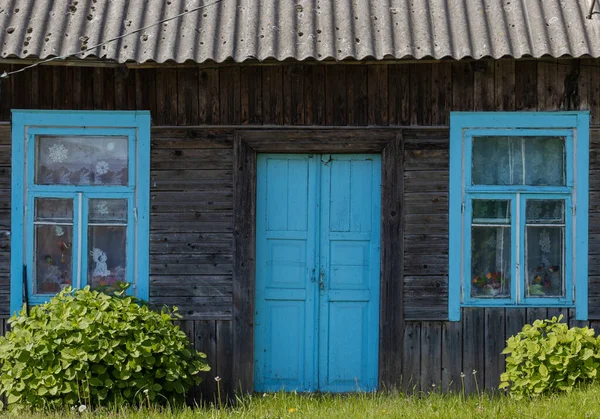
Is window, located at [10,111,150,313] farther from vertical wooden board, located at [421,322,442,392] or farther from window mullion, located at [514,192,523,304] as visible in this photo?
window mullion, located at [514,192,523,304]

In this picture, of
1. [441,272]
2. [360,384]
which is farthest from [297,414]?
[441,272]

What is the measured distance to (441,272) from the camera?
808 cm

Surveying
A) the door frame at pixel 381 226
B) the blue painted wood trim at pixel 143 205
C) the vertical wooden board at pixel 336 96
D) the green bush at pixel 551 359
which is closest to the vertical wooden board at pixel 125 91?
the blue painted wood trim at pixel 143 205

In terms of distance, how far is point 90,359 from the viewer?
23.0ft

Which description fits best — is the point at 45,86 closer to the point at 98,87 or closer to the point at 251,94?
the point at 98,87

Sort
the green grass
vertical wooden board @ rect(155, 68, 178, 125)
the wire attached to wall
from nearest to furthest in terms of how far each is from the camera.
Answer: the green grass
the wire attached to wall
vertical wooden board @ rect(155, 68, 178, 125)

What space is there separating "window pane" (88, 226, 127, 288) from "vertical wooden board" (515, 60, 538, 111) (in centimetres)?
377

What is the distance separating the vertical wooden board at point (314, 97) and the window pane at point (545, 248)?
81.0 inches

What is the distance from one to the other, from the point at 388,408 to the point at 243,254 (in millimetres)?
1944

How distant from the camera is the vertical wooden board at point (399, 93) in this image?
8094 mm

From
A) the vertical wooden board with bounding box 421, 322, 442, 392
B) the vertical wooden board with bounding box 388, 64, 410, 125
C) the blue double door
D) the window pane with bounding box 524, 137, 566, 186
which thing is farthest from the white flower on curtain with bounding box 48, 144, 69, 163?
the window pane with bounding box 524, 137, 566, 186

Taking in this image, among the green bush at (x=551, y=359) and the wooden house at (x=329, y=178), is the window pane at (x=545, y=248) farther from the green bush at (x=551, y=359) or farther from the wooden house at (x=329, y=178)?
the green bush at (x=551, y=359)

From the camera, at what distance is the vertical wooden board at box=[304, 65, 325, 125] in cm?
810

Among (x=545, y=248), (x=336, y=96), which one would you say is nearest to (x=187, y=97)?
(x=336, y=96)
